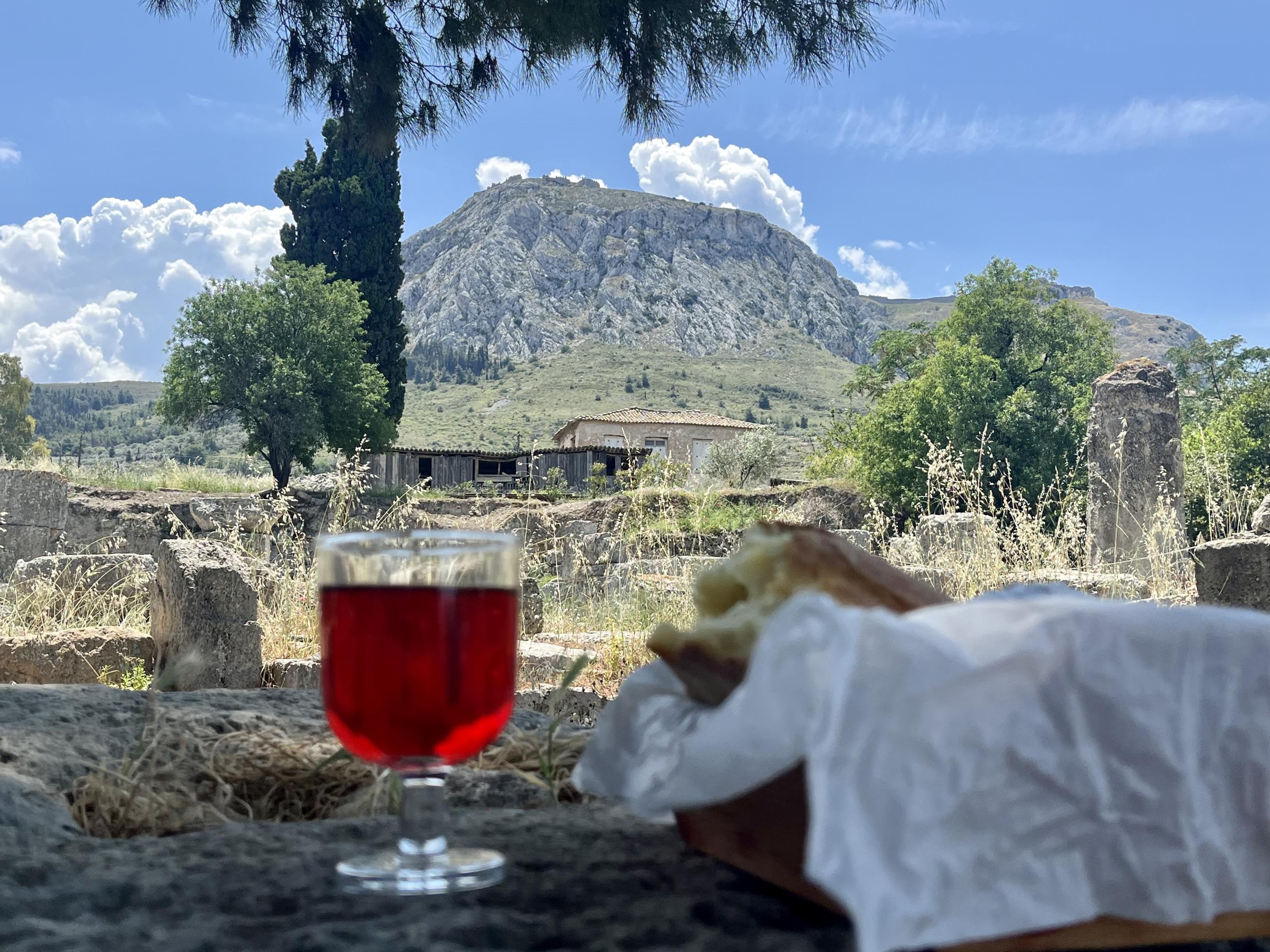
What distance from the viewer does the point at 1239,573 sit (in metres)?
4.37

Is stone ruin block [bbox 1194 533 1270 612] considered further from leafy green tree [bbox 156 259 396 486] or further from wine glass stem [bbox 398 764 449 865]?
leafy green tree [bbox 156 259 396 486]

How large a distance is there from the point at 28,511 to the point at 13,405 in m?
37.2

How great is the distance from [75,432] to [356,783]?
3027 inches

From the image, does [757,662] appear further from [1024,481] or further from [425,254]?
[425,254]

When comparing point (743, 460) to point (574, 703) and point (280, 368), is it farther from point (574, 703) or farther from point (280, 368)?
point (574, 703)

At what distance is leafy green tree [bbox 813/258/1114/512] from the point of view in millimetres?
20000

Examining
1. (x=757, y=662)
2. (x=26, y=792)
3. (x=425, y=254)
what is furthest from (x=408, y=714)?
(x=425, y=254)

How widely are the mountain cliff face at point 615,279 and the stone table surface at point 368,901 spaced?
85935 millimetres

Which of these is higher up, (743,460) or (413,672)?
(743,460)

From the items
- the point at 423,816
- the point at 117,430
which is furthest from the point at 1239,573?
the point at 117,430

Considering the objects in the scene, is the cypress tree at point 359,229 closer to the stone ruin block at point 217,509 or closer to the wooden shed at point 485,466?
the wooden shed at point 485,466

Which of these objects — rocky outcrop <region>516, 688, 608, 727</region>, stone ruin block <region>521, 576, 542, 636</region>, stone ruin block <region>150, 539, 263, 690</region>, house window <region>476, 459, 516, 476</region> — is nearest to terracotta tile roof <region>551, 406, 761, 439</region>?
house window <region>476, 459, 516, 476</region>

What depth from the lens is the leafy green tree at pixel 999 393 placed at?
20.0 metres

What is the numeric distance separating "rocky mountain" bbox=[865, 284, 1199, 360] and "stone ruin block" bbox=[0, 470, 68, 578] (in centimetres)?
10740
